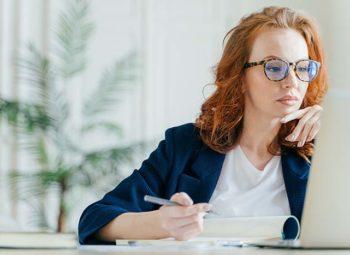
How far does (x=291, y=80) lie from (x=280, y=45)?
13 centimetres

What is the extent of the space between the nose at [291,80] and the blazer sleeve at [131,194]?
1.30 feet

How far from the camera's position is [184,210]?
155 centimetres

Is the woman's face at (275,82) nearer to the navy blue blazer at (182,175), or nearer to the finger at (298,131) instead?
the finger at (298,131)

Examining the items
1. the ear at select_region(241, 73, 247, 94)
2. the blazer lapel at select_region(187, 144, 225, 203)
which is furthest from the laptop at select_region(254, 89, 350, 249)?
the ear at select_region(241, 73, 247, 94)

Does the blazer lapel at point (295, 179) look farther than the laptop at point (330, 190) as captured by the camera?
Yes

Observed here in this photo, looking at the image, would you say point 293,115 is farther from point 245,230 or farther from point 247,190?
point 245,230

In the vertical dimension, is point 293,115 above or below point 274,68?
below

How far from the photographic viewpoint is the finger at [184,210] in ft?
4.91

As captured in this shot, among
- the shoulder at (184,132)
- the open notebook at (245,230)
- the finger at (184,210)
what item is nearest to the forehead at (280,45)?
the shoulder at (184,132)

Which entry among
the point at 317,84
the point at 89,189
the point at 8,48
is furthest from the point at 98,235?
the point at 8,48

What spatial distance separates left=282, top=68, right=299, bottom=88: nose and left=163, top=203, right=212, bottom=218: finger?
0.73m

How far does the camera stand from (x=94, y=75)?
5008mm

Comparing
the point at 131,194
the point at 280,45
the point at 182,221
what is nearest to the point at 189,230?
the point at 182,221

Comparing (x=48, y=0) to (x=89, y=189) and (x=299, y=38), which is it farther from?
(x=299, y=38)
